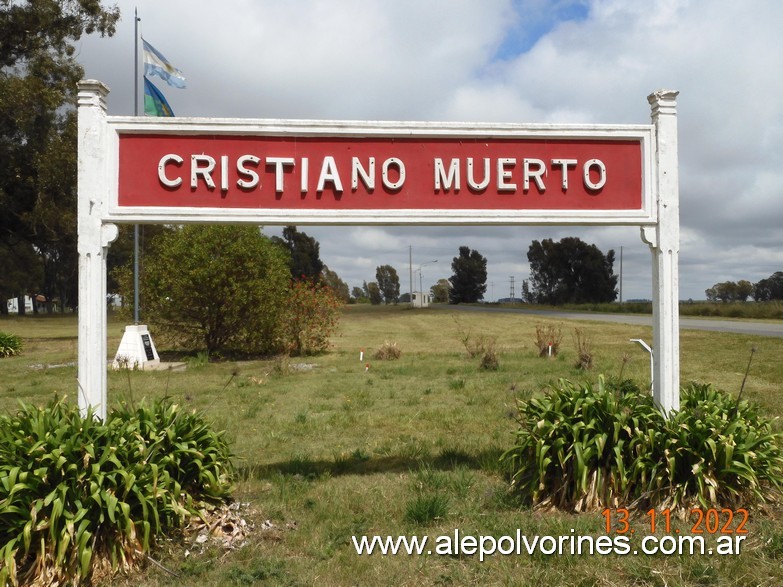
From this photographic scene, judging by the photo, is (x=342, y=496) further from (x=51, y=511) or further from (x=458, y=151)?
(x=458, y=151)

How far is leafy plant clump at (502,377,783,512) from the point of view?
4.47m

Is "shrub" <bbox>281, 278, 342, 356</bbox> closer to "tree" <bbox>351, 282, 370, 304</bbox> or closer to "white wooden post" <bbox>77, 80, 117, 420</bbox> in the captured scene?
"white wooden post" <bbox>77, 80, 117, 420</bbox>

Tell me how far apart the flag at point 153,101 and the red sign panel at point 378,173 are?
1021cm

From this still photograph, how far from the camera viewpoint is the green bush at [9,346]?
18.7 m

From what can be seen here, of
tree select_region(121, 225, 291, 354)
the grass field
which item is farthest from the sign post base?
tree select_region(121, 225, 291, 354)

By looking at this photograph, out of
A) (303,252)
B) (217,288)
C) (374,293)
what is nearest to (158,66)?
(217,288)

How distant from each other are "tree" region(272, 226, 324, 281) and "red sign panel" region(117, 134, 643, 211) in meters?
57.9

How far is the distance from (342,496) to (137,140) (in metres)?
A: 3.49

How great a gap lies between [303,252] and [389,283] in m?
57.4

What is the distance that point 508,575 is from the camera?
3643 mm

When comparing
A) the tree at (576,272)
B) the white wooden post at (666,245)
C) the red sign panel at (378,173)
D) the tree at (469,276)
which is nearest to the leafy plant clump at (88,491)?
the red sign panel at (378,173)

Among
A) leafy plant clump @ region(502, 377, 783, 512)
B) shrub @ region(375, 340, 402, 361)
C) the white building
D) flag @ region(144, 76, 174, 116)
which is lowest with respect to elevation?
shrub @ region(375, 340, 402, 361)

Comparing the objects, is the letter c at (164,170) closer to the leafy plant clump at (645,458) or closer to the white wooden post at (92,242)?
the white wooden post at (92,242)

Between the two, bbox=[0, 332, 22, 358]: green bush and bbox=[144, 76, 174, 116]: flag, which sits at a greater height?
bbox=[144, 76, 174, 116]: flag
